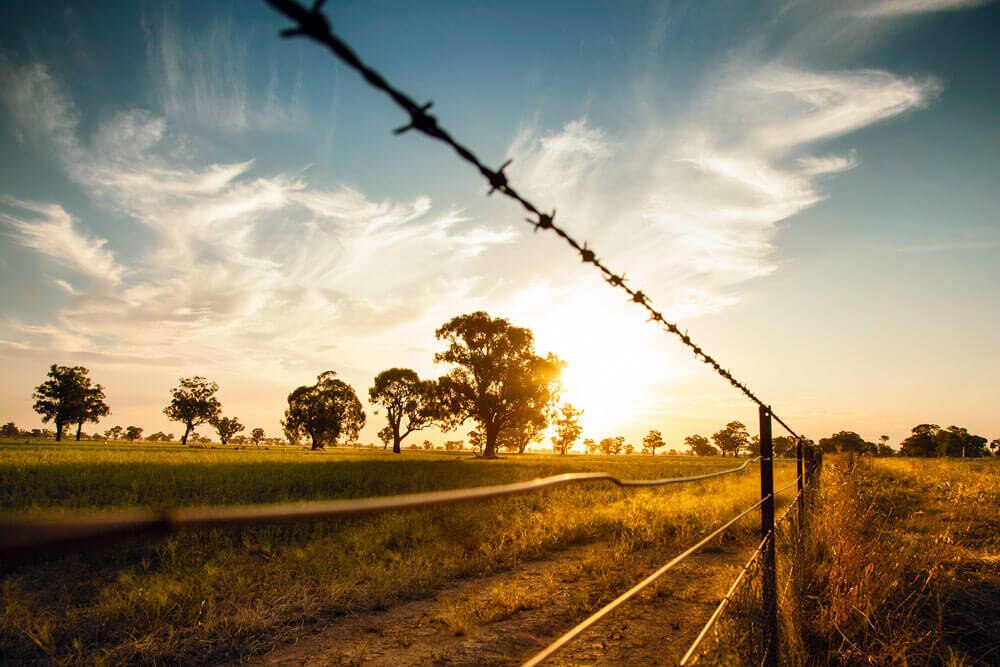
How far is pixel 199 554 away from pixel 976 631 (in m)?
9.27

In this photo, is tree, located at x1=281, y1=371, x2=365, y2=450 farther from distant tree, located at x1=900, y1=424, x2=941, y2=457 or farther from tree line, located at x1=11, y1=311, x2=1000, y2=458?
distant tree, located at x1=900, y1=424, x2=941, y2=457

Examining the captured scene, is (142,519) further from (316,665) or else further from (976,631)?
(976,631)

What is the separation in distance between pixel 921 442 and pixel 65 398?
518 ft

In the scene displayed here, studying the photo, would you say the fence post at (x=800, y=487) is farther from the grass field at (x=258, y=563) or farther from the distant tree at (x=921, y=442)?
the distant tree at (x=921, y=442)

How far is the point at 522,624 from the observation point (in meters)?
5.22

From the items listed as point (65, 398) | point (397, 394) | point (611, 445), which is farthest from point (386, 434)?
point (611, 445)

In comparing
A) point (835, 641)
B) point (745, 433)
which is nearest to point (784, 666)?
point (835, 641)

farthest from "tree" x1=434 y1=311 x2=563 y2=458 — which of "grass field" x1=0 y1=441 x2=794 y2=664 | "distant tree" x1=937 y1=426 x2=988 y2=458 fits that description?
"distant tree" x1=937 y1=426 x2=988 y2=458

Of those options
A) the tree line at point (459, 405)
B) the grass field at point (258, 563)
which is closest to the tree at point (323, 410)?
the tree line at point (459, 405)

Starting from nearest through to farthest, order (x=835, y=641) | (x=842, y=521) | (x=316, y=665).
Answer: (x=835, y=641), (x=316, y=665), (x=842, y=521)

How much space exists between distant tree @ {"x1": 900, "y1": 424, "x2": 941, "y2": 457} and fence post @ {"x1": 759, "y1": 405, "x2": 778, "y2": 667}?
122682 millimetres

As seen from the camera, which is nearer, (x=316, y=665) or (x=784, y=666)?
(x=784, y=666)

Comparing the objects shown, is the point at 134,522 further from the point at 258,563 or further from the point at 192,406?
the point at 192,406

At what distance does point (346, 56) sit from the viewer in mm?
1089
